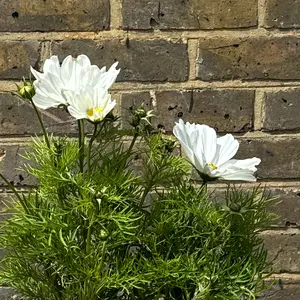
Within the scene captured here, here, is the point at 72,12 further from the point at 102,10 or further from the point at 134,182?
the point at 134,182

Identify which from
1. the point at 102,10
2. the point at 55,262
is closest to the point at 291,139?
the point at 102,10

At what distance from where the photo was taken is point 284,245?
107 centimetres

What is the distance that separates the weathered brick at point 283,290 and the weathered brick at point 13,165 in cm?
45

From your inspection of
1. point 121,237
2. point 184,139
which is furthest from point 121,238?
point 184,139

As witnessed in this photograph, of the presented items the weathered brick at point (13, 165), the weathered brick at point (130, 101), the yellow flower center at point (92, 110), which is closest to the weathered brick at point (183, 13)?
the weathered brick at point (130, 101)

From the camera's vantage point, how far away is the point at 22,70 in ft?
3.41

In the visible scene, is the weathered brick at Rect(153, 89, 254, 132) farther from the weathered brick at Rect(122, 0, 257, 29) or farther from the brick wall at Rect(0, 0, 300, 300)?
the weathered brick at Rect(122, 0, 257, 29)

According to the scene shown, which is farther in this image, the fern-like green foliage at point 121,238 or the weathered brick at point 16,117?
the weathered brick at point 16,117

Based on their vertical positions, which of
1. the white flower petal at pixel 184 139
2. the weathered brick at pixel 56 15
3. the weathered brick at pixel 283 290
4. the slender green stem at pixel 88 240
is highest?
the weathered brick at pixel 56 15

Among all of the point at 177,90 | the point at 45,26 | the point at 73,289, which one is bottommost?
the point at 73,289

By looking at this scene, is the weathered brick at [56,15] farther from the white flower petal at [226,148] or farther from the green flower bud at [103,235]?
the green flower bud at [103,235]

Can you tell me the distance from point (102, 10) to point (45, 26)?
0.10m

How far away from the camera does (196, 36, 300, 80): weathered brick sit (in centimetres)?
103

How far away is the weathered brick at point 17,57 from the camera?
3.40 feet
